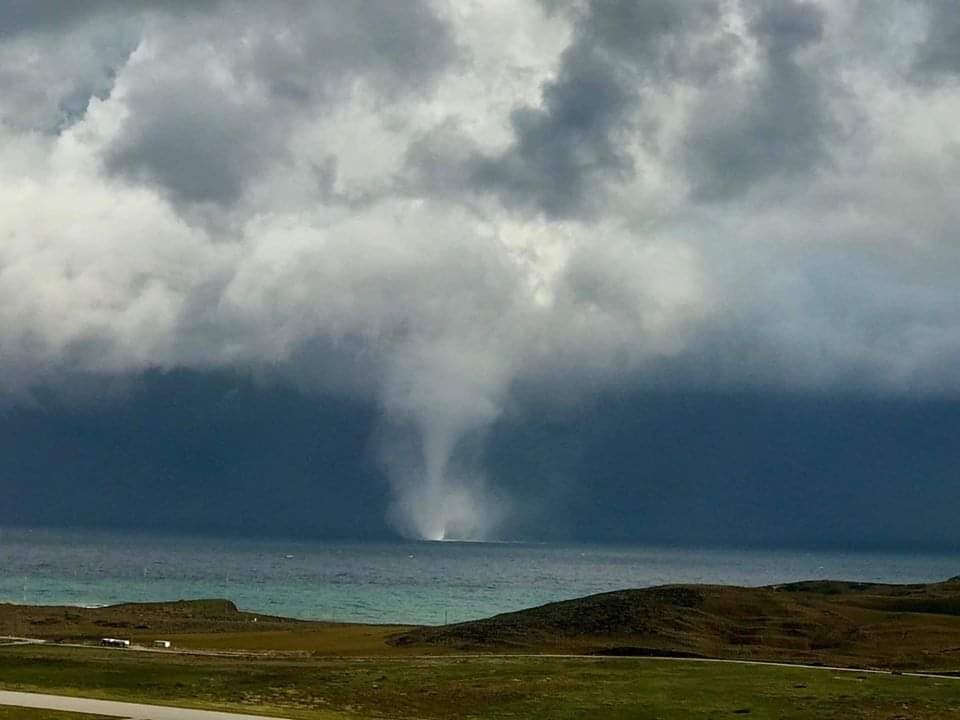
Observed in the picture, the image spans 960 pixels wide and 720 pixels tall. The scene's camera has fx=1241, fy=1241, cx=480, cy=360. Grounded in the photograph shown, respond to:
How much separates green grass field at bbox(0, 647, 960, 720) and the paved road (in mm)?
2392

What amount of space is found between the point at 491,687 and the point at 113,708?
16.3 m

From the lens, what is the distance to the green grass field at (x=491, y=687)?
43.8 meters

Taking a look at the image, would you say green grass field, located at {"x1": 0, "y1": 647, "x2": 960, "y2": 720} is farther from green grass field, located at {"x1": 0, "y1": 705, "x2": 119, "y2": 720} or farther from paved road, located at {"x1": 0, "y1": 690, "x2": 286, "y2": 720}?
green grass field, located at {"x1": 0, "y1": 705, "x2": 119, "y2": 720}

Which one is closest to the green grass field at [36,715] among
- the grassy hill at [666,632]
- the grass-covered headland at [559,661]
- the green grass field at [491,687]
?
the green grass field at [491,687]

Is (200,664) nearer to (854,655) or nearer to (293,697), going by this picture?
(293,697)

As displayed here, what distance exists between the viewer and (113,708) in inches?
1501

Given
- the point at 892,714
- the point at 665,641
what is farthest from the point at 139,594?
the point at 892,714

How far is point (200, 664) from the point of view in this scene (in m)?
54.8

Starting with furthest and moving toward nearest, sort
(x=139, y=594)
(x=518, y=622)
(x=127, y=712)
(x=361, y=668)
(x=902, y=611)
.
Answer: (x=139, y=594) < (x=902, y=611) < (x=518, y=622) < (x=361, y=668) < (x=127, y=712)

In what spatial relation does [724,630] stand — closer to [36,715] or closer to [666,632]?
[666,632]

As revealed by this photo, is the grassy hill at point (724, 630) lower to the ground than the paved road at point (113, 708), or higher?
higher

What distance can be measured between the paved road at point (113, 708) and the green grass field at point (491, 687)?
2392 mm

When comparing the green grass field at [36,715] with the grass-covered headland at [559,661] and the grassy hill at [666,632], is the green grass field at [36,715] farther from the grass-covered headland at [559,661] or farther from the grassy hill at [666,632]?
the grassy hill at [666,632]

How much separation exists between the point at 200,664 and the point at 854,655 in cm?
3561
